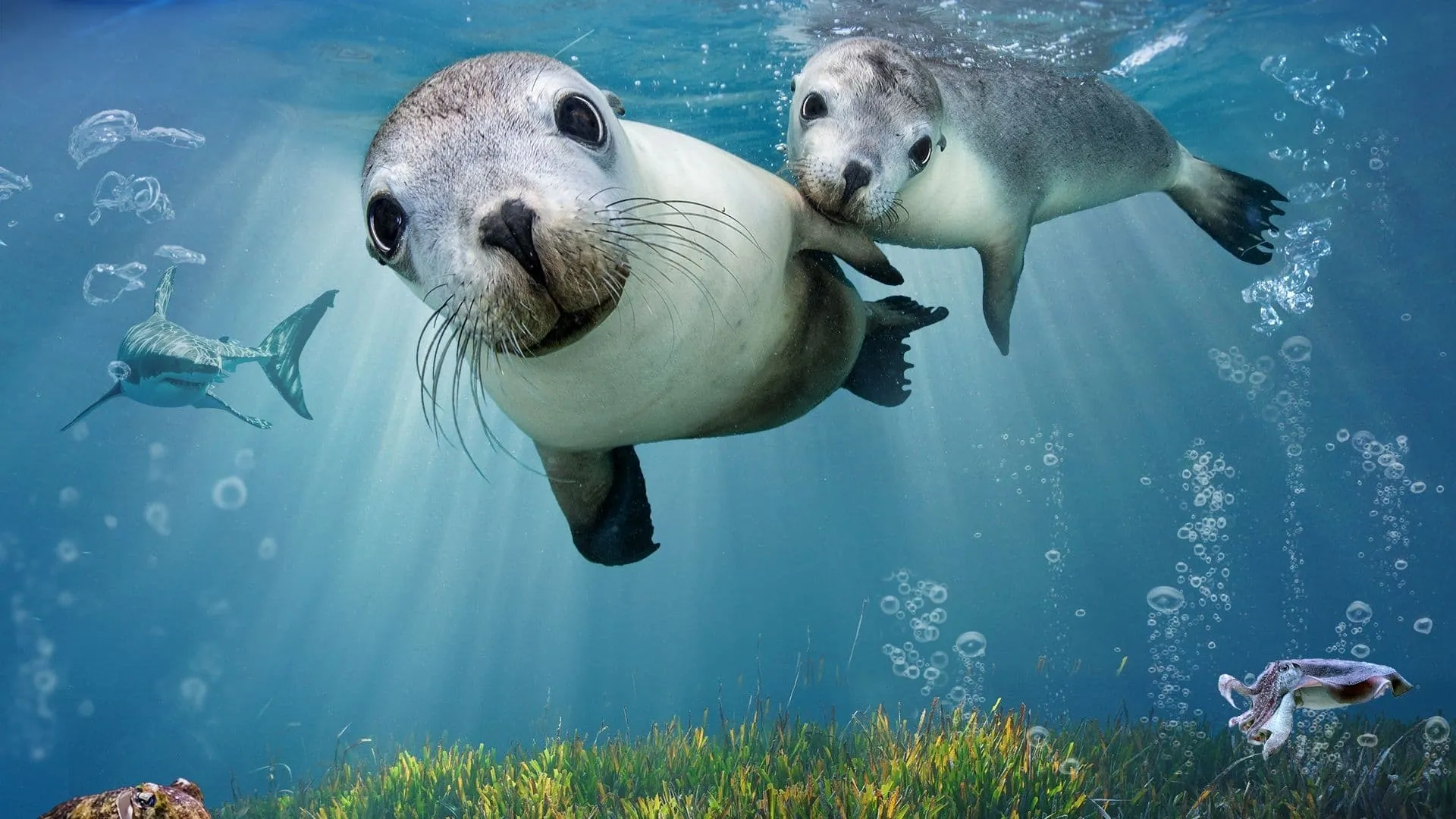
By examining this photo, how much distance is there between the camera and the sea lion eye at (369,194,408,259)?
2.10 meters

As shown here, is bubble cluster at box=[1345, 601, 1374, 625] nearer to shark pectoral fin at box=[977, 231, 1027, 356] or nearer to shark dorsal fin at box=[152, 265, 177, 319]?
shark pectoral fin at box=[977, 231, 1027, 356]

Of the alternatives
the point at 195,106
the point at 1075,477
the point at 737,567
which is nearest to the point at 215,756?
the point at 195,106

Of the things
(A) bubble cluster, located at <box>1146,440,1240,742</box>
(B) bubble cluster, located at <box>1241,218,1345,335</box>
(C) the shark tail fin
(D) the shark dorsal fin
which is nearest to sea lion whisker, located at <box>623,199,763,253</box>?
(C) the shark tail fin

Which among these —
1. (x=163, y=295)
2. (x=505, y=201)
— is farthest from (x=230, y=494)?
(x=505, y=201)

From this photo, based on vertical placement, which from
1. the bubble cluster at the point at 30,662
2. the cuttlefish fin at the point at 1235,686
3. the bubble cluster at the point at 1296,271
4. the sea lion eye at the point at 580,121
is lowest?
the bubble cluster at the point at 30,662

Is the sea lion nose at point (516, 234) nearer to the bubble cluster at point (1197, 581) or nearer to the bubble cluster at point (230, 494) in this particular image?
the bubble cluster at point (1197, 581)

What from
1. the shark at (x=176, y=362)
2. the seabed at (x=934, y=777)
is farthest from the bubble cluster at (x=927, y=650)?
the shark at (x=176, y=362)

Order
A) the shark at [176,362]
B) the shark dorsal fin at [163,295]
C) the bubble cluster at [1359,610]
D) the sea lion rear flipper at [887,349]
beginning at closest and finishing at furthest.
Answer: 1. the sea lion rear flipper at [887,349]
2. the bubble cluster at [1359,610]
3. the shark at [176,362]
4. the shark dorsal fin at [163,295]

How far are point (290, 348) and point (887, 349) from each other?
6706mm

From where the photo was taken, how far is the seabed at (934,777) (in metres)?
4.66

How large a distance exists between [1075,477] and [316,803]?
39.7 metres

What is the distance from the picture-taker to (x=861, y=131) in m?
3.22

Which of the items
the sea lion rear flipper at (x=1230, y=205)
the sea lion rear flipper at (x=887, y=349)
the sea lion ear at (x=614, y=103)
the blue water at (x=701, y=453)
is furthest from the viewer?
the blue water at (x=701, y=453)

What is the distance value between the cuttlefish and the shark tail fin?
262 inches
